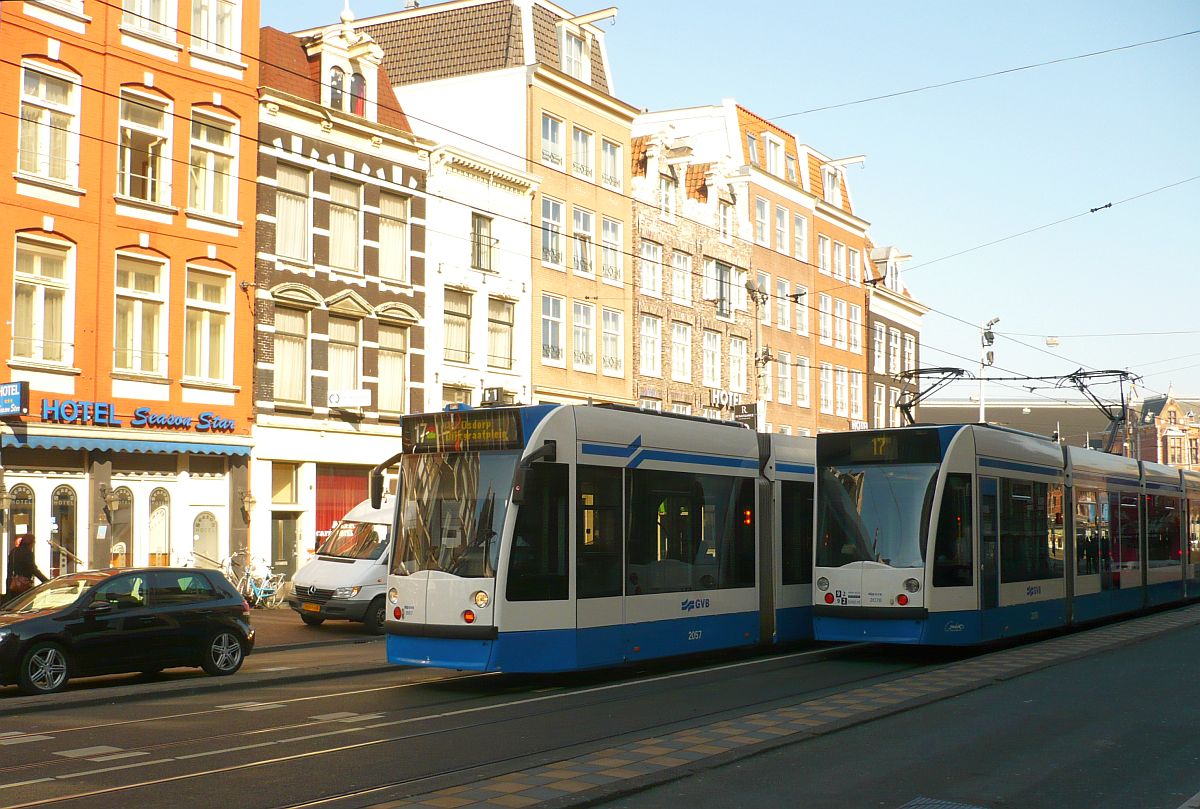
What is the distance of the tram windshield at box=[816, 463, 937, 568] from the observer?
1723 centimetres

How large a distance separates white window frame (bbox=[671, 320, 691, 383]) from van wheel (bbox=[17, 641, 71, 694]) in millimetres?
31321

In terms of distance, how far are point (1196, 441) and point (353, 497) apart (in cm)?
11681

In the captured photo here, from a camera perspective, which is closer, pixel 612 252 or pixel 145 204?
pixel 145 204

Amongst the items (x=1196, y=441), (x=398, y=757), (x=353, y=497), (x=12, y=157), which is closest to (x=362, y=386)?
(x=353, y=497)

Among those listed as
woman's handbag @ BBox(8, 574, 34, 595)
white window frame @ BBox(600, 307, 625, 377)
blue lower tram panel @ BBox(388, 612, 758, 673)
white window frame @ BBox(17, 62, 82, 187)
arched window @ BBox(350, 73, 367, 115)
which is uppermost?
arched window @ BBox(350, 73, 367, 115)

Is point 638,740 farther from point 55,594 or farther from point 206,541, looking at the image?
point 206,541

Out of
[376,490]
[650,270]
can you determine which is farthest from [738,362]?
[376,490]

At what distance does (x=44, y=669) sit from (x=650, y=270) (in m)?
31.1

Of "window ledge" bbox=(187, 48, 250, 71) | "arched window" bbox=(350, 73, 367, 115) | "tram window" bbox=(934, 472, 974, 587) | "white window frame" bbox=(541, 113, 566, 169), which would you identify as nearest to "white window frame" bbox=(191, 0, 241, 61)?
"window ledge" bbox=(187, 48, 250, 71)

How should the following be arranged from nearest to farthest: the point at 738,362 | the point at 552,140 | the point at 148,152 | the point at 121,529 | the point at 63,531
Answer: the point at 63,531 → the point at 121,529 → the point at 148,152 → the point at 552,140 → the point at 738,362

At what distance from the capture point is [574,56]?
4234 cm

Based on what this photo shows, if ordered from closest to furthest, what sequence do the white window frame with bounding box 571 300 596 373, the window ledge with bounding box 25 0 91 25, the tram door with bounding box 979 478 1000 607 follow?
the tram door with bounding box 979 478 1000 607 → the window ledge with bounding box 25 0 91 25 → the white window frame with bounding box 571 300 596 373

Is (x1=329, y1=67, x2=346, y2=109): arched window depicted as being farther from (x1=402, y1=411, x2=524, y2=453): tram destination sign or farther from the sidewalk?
(x1=402, y1=411, x2=524, y2=453): tram destination sign

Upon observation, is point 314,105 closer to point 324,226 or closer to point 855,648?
point 324,226
